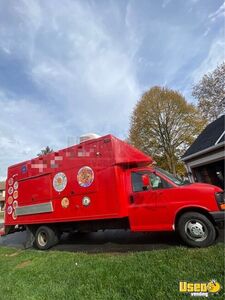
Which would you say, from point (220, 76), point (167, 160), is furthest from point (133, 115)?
point (220, 76)

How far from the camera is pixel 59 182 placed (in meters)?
7.73

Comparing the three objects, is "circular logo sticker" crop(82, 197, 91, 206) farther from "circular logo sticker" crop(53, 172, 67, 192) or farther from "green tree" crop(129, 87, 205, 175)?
"green tree" crop(129, 87, 205, 175)

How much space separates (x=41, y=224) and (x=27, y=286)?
382cm

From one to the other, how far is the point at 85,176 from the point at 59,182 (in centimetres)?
108

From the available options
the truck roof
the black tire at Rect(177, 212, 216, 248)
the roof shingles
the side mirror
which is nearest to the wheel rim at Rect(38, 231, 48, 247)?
the truck roof

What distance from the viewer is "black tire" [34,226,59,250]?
7977 millimetres

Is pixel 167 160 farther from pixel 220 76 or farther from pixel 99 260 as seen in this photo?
pixel 99 260

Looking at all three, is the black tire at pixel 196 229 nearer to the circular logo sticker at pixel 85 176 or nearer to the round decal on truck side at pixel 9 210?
the circular logo sticker at pixel 85 176

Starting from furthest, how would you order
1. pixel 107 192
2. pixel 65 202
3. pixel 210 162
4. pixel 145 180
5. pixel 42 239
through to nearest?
pixel 210 162, pixel 42 239, pixel 65 202, pixel 107 192, pixel 145 180

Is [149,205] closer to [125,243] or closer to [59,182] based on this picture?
[125,243]

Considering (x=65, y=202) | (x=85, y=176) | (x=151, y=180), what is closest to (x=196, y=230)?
(x=151, y=180)

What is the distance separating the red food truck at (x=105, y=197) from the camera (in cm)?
577

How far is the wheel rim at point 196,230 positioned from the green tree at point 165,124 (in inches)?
821

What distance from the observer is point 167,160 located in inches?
1061
